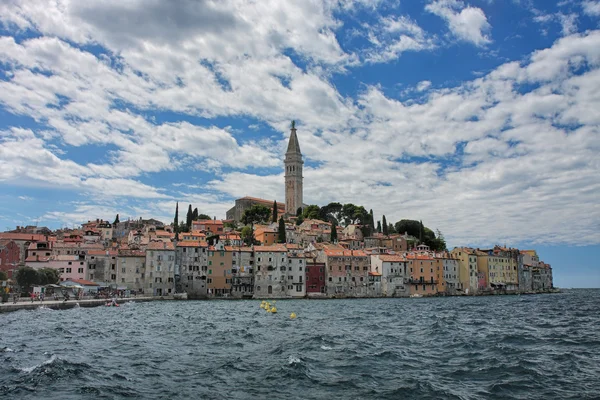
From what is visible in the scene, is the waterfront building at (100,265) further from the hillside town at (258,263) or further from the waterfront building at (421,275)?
the waterfront building at (421,275)

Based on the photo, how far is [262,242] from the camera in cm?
10662

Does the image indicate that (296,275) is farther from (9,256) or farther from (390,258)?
(9,256)

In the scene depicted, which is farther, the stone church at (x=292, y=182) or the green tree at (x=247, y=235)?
the stone church at (x=292, y=182)

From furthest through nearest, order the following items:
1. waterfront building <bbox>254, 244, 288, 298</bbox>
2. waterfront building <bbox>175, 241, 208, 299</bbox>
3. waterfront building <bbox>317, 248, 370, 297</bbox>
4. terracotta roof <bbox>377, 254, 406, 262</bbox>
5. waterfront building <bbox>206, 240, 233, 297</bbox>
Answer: terracotta roof <bbox>377, 254, 406, 262</bbox> → waterfront building <bbox>317, 248, 370, 297</bbox> → waterfront building <bbox>254, 244, 288, 298</bbox> → waterfront building <bbox>206, 240, 233, 297</bbox> → waterfront building <bbox>175, 241, 208, 299</bbox>

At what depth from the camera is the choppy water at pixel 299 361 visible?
16.1m

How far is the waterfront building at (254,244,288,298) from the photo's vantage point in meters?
83.9

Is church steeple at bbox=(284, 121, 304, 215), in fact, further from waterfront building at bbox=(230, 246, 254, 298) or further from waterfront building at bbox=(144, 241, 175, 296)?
waterfront building at bbox=(144, 241, 175, 296)

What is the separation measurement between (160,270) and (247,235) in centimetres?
3643

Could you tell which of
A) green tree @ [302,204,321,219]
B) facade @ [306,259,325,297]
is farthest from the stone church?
facade @ [306,259,325,297]

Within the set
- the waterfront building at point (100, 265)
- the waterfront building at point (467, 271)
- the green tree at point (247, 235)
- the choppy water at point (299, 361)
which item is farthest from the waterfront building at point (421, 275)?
the choppy water at point (299, 361)

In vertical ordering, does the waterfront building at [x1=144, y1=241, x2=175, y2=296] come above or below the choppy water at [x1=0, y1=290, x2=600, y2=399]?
above

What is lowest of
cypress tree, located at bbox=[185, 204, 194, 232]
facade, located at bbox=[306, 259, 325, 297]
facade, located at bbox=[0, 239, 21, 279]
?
facade, located at bbox=[306, 259, 325, 297]

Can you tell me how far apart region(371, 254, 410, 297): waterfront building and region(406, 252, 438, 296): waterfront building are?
1.30 metres

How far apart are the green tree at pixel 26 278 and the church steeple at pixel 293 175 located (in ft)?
324
